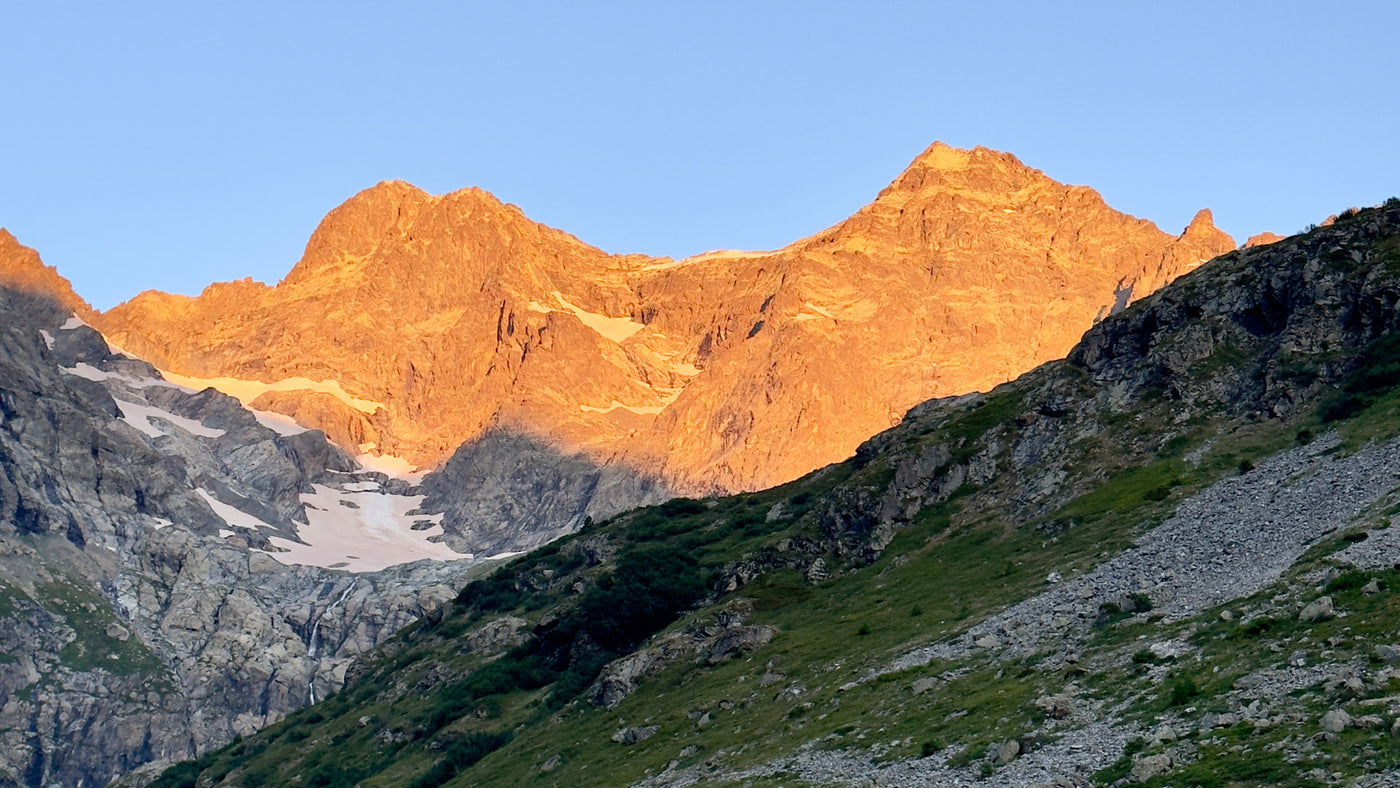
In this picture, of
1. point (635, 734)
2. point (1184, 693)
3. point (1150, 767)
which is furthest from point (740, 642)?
point (1150, 767)

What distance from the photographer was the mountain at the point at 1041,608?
165 ft

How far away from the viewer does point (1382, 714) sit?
141 feet

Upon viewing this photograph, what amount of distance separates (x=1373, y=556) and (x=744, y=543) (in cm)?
7215

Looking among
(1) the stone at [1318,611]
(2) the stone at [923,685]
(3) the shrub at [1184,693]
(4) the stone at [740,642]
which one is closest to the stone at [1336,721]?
(3) the shrub at [1184,693]

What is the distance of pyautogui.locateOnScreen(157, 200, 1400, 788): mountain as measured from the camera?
5041 centimetres

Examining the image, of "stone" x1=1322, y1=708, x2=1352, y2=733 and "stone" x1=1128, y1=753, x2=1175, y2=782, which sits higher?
"stone" x1=1128, y1=753, x2=1175, y2=782

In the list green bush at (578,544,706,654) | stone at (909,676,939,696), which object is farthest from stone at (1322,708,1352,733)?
green bush at (578,544,706,654)

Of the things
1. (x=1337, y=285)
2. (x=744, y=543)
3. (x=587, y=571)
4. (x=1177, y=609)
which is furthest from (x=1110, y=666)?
(x=587, y=571)

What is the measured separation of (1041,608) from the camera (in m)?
69.5

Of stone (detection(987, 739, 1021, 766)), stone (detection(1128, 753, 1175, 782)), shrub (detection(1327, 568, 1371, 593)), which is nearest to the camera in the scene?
stone (detection(1128, 753, 1175, 782))

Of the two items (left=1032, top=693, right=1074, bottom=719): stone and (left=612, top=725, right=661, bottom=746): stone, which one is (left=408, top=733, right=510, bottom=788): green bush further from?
(left=1032, top=693, right=1074, bottom=719): stone

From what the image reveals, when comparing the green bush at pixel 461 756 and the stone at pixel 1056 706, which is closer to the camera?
the stone at pixel 1056 706

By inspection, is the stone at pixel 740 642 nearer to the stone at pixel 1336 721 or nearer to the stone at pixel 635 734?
the stone at pixel 635 734

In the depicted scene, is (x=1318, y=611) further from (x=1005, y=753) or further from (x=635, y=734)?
(x=635, y=734)
